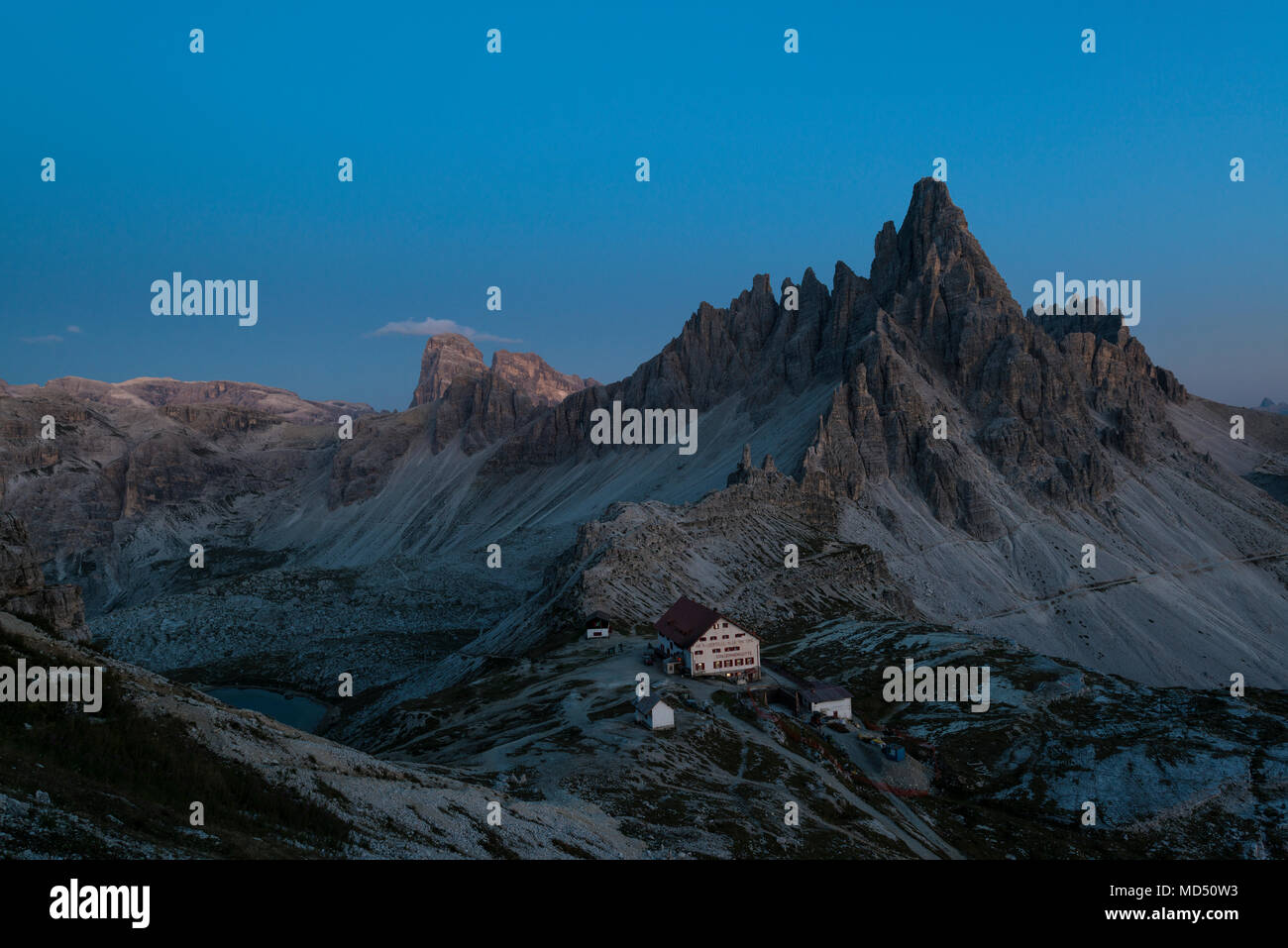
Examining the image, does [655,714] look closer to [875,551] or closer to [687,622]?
[687,622]

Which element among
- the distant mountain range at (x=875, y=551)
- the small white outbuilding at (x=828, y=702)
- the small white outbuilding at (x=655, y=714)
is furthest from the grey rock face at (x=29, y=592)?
the small white outbuilding at (x=828, y=702)

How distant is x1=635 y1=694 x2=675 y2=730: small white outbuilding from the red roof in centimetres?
1472

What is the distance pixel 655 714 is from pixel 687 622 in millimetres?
19317

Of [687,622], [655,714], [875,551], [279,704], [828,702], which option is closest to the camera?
[655,714]

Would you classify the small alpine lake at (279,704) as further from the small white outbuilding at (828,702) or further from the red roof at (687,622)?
the small white outbuilding at (828,702)

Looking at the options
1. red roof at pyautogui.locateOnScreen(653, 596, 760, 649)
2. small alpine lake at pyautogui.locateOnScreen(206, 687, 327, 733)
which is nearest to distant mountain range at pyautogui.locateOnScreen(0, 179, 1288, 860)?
small alpine lake at pyautogui.locateOnScreen(206, 687, 327, 733)

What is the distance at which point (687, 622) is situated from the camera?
7269 centimetres

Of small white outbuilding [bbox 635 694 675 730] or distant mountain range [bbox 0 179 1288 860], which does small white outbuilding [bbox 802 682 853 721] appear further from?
small white outbuilding [bbox 635 694 675 730]

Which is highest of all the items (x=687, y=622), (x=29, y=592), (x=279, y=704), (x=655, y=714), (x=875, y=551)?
(x=875, y=551)

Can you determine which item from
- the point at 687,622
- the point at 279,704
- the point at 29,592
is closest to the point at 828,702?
the point at 687,622

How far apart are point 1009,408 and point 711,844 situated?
169m

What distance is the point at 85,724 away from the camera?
27.4m
